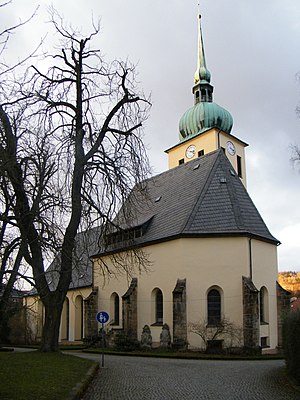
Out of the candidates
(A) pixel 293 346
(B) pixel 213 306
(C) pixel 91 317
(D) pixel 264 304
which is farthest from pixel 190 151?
(A) pixel 293 346

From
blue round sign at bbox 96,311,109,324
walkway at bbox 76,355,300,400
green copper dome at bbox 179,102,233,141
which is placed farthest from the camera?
green copper dome at bbox 179,102,233,141

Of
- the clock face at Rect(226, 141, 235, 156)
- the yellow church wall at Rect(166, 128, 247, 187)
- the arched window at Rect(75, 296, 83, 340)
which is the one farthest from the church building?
the clock face at Rect(226, 141, 235, 156)

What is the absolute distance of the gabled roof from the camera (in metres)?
24.7

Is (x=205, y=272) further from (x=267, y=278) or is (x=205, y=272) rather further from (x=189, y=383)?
(x=189, y=383)

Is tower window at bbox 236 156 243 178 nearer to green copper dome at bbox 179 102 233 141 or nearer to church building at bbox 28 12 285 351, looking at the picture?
green copper dome at bbox 179 102 233 141

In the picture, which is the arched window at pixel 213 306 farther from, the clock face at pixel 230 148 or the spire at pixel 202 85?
the spire at pixel 202 85

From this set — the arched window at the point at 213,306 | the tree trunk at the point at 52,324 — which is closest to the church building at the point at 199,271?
the arched window at the point at 213,306

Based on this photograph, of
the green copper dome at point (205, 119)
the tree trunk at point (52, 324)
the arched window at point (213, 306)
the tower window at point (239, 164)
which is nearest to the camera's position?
the tree trunk at point (52, 324)

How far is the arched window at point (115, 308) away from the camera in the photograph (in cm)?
2992

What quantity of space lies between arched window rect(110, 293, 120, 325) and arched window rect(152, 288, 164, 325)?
4023 mm

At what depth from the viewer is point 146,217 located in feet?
96.6

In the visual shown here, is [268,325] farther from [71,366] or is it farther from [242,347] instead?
[71,366]

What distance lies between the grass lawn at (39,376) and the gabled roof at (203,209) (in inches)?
337

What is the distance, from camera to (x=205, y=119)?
144 feet
